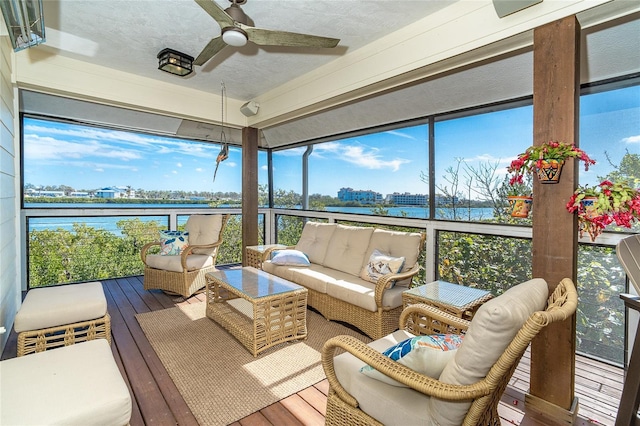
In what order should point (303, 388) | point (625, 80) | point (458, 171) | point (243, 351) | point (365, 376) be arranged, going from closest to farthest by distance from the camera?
point (365, 376), point (303, 388), point (625, 80), point (243, 351), point (458, 171)

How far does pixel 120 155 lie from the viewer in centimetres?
511

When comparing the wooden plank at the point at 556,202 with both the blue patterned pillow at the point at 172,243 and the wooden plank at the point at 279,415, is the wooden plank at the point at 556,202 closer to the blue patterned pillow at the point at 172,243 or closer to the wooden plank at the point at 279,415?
the wooden plank at the point at 279,415

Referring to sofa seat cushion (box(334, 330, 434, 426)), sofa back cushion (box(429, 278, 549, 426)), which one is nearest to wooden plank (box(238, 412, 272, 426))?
sofa seat cushion (box(334, 330, 434, 426))

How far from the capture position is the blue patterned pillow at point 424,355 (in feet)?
4.42

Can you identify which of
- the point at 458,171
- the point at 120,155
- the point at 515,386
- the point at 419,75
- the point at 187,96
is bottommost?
the point at 515,386

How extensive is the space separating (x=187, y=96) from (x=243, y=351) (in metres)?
3.38

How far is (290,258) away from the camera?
392 cm

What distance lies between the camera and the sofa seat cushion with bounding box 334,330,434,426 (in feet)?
4.26

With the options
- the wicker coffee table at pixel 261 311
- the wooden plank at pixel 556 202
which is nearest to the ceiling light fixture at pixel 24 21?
the wicker coffee table at pixel 261 311

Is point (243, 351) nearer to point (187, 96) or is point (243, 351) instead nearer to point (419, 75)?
point (419, 75)

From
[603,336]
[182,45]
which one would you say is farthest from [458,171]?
[182,45]

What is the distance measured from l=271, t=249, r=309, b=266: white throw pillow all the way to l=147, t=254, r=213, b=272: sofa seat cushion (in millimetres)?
1043

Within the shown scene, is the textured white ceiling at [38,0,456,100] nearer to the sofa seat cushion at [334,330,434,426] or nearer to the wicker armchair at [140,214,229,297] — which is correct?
the wicker armchair at [140,214,229,297]

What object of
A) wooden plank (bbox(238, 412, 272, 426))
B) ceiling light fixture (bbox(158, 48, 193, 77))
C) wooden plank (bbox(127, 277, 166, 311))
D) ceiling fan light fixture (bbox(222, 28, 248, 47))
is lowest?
wooden plank (bbox(238, 412, 272, 426))
